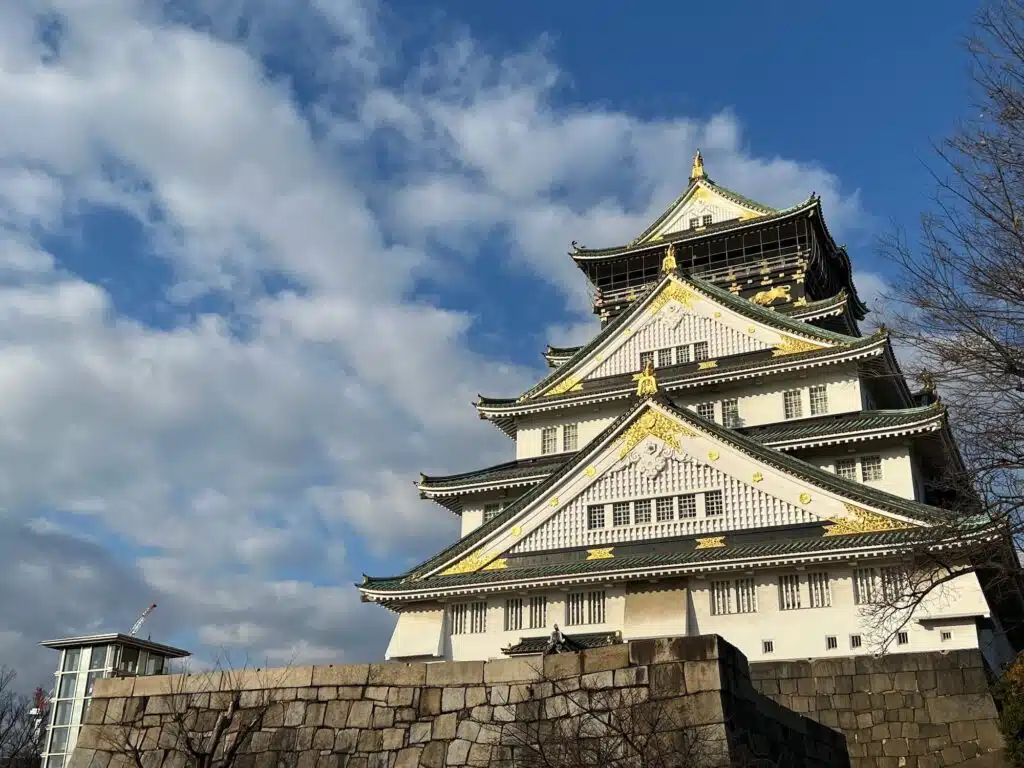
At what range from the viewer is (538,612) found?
26.1 m

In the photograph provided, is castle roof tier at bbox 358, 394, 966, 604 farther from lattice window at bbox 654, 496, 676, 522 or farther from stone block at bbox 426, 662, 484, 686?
stone block at bbox 426, 662, 484, 686

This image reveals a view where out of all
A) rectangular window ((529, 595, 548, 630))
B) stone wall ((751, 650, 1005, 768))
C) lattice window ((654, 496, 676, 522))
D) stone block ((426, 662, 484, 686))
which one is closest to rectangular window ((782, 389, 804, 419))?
lattice window ((654, 496, 676, 522))

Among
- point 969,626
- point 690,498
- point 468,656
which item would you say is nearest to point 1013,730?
point 969,626

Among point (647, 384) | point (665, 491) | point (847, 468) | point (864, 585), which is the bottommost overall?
point (864, 585)

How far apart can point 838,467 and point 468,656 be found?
38.6 ft

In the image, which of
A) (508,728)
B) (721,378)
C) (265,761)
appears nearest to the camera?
(508,728)

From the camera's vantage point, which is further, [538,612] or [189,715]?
[538,612]

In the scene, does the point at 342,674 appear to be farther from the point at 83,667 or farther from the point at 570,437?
the point at 570,437

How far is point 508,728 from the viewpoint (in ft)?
40.1

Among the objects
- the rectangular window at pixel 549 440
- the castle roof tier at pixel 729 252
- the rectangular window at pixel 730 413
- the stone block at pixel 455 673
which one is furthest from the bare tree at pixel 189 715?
the castle roof tier at pixel 729 252

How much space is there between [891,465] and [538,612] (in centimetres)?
1061

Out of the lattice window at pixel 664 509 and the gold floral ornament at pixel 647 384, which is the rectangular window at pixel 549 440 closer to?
the gold floral ornament at pixel 647 384

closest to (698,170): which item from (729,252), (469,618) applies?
(729,252)

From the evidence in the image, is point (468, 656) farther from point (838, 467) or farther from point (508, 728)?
point (508, 728)
